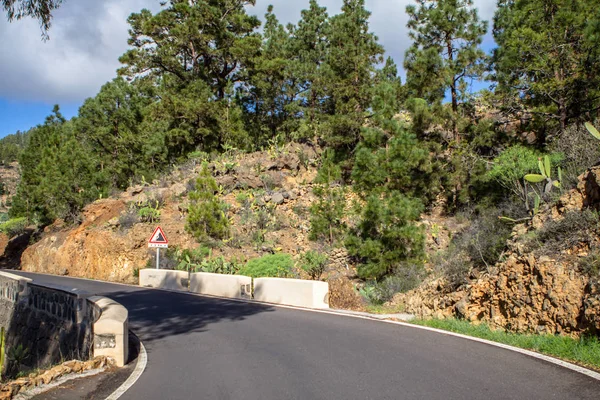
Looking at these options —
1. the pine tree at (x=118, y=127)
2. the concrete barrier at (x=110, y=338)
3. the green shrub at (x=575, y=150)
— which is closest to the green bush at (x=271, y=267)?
the green shrub at (x=575, y=150)

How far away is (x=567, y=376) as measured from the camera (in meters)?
6.47

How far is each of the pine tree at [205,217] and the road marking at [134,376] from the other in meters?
18.3

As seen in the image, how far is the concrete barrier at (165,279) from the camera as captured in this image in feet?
68.9

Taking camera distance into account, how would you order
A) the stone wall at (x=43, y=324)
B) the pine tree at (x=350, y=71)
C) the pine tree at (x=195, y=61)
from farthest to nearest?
1. the pine tree at (x=195, y=61)
2. the pine tree at (x=350, y=71)
3. the stone wall at (x=43, y=324)

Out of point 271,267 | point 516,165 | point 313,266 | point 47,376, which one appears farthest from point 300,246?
point 47,376

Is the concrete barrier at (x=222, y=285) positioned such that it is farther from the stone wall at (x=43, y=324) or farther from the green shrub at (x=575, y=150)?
the green shrub at (x=575, y=150)

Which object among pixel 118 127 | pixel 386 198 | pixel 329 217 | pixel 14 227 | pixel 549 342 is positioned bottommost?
pixel 549 342

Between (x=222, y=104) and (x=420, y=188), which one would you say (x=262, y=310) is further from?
(x=222, y=104)

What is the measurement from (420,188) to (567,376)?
17792mm

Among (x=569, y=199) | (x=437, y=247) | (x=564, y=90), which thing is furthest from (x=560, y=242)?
(x=437, y=247)

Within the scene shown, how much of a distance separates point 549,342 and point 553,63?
13939 mm

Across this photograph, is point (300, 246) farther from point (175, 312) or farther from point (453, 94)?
point (175, 312)

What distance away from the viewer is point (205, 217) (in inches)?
1087

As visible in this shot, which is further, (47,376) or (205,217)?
(205,217)
